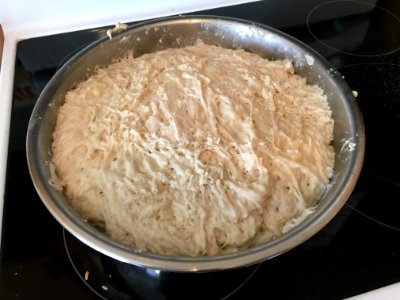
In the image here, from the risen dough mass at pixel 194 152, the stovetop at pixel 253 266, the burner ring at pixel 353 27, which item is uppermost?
the burner ring at pixel 353 27

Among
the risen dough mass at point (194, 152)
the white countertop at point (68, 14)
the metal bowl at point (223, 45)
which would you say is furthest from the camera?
the white countertop at point (68, 14)

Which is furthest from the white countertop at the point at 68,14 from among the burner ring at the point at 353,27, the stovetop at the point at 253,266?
the burner ring at the point at 353,27

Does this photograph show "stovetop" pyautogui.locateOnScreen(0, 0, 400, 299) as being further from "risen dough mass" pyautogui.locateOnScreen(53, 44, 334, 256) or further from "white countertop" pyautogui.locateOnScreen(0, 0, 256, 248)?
"white countertop" pyautogui.locateOnScreen(0, 0, 256, 248)

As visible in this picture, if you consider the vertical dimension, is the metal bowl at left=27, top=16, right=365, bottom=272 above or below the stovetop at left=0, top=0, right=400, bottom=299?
above

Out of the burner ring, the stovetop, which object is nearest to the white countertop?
the stovetop

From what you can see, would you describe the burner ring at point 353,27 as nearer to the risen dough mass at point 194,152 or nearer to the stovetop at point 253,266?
the stovetop at point 253,266

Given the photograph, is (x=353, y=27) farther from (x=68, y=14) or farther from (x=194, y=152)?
(x=68, y=14)
